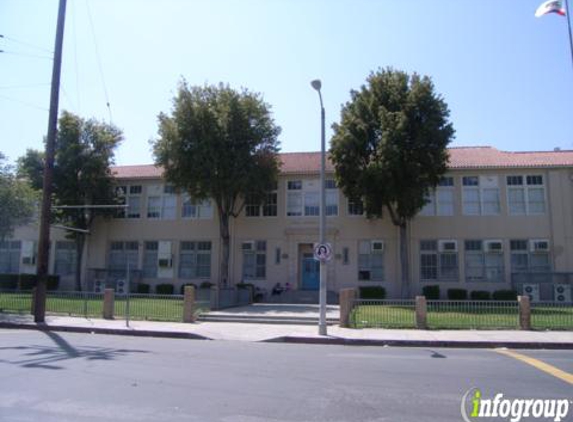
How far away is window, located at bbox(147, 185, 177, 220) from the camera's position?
3562 cm

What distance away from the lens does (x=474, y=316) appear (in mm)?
18391

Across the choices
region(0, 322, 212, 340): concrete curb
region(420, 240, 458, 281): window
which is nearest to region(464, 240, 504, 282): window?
region(420, 240, 458, 281): window

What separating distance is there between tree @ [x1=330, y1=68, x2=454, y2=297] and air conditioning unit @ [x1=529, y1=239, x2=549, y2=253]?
7.11 metres

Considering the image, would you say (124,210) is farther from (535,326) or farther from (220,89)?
(535,326)

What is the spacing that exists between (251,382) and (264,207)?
1007 inches

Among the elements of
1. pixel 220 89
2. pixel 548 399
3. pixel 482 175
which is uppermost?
pixel 220 89

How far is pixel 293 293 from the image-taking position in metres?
30.8

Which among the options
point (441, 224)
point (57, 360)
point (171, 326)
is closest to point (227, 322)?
point (171, 326)

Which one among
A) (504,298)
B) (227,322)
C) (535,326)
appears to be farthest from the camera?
(504,298)

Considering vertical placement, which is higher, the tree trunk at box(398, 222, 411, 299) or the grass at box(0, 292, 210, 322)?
the tree trunk at box(398, 222, 411, 299)

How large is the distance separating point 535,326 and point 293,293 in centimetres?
1555

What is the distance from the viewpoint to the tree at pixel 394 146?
2778 centimetres

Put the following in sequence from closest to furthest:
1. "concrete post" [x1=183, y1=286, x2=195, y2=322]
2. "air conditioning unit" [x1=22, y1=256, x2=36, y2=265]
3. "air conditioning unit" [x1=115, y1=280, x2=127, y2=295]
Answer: "concrete post" [x1=183, y1=286, x2=195, y2=322] → "air conditioning unit" [x1=115, y1=280, x2=127, y2=295] → "air conditioning unit" [x1=22, y1=256, x2=36, y2=265]

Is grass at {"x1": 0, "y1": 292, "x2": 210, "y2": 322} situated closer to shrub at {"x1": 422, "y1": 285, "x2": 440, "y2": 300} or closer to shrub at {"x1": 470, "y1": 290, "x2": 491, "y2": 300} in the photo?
shrub at {"x1": 422, "y1": 285, "x2": 440, "y2": 300}
